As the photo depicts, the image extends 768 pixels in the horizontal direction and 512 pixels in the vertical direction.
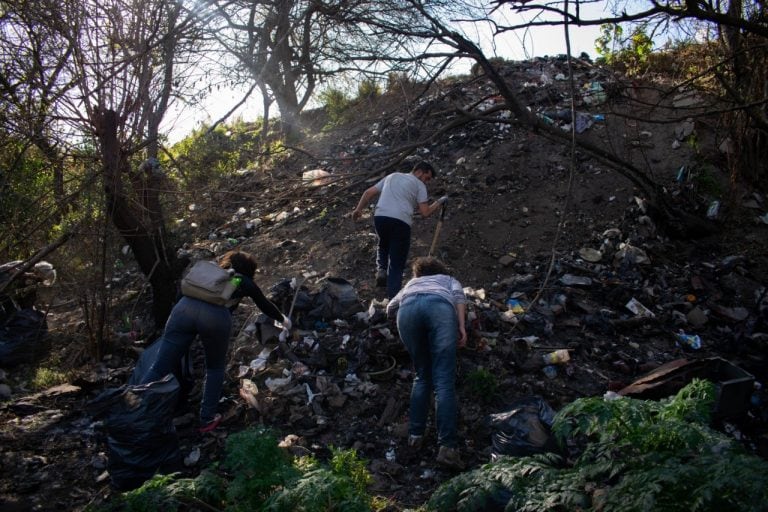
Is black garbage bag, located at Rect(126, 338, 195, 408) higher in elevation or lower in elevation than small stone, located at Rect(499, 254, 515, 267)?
lower

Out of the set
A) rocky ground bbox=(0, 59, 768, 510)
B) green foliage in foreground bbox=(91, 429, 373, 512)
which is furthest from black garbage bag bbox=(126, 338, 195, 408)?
green foliage in foreground bbox=(91, 429, 373, 512)

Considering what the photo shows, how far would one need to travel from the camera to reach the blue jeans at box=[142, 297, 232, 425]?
4.29m

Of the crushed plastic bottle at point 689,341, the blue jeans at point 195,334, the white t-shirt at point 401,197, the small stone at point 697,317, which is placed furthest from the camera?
the small stone at point 697,317

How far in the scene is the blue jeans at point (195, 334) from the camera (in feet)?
14.1

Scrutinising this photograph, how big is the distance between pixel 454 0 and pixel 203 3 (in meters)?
2.33

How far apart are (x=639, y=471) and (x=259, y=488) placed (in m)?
1.78

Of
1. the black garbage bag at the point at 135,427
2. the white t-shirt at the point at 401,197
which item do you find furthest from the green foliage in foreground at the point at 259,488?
the white t-shirt at the point at 401,197

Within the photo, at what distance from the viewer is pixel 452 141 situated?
9.46 meters

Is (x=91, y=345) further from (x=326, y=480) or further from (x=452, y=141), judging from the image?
(x=452, y=141)

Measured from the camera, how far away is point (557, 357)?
16.8 ft

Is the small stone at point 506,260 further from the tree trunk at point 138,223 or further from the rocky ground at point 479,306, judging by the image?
the tree trunk at point 138,223

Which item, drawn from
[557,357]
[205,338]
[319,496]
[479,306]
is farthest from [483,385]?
[319,496]

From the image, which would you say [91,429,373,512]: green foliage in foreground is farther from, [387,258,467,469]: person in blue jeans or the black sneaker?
the black sneaker

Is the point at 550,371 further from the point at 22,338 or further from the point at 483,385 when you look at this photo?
the point at 22,338
